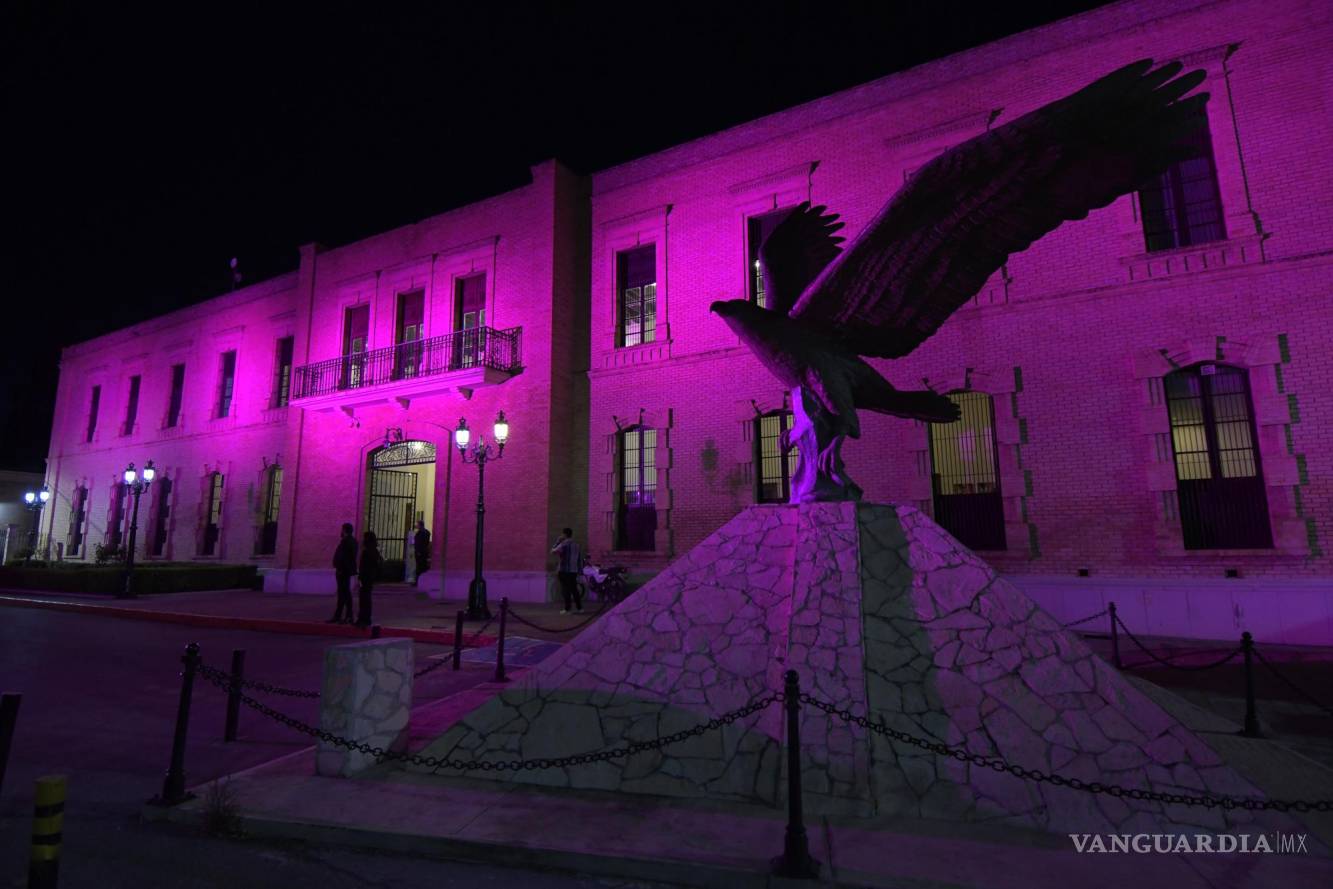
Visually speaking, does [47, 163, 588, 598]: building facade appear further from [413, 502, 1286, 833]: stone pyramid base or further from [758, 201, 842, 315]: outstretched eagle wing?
[413, 502, 1286, 833]: stone pyramid base

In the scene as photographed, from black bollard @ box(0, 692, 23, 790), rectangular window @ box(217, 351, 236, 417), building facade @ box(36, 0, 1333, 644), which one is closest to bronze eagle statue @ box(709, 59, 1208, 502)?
black bollard @ box(0, 692, 23, 790)

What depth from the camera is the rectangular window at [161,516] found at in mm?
26031

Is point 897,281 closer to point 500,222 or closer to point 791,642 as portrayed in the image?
point 791,642

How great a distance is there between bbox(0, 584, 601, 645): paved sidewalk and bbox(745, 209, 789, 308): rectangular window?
8.17 meters

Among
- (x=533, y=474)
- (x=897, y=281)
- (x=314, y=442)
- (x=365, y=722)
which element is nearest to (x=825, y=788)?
(x=365, y=722)

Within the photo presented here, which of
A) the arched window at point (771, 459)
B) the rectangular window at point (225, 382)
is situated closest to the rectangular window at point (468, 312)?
the arched window at point (771, 459)

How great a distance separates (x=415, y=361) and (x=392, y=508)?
4991 millimetres

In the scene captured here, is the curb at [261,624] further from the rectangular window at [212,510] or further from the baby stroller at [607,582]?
the rectangular window at [212,510]

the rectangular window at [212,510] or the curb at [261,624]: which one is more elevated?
the rectangular window at [212,510]

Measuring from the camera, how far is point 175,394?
90.1 feet

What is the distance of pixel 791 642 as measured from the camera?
547cm

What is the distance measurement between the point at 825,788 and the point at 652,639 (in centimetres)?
194

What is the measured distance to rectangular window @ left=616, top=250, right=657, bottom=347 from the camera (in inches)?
692

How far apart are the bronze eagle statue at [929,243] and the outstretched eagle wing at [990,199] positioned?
10 millimetres
